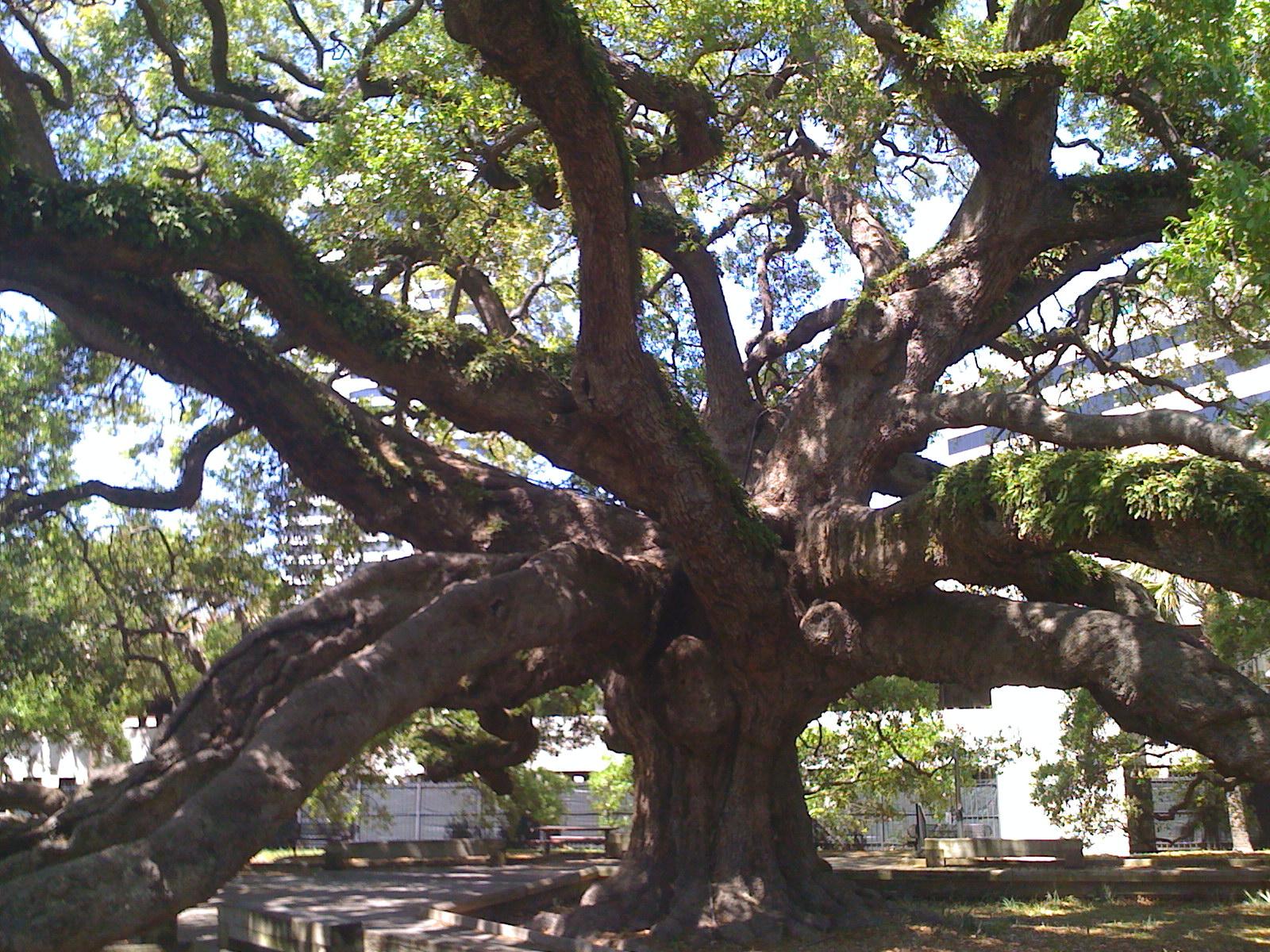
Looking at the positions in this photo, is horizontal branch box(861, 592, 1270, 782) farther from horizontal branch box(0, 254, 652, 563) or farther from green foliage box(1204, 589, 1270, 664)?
green foliage box(1204, 589, 1270, 664)

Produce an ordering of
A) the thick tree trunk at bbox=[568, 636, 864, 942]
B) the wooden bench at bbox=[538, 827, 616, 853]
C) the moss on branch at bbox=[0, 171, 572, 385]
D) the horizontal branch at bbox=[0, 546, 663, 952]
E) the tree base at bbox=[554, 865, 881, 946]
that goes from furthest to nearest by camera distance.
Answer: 1. the wooden bench at bbox=[538, 827, 616, 853]
2. the thick tree trunk at bbox=[568, 636, 864, 942]
3. the tree base at bbox=[554, 865, 881, 946]
4. the moss on branch at bbox=[0, 171, 572, 385]
5. the horizontal branch at bbox=[0, 546, 663, 952]

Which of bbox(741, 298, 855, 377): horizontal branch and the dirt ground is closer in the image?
the dirt ground

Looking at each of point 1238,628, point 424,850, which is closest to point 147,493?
point 424,850

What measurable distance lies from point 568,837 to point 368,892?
9434 millimetres

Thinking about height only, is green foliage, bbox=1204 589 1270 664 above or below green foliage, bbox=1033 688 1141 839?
above

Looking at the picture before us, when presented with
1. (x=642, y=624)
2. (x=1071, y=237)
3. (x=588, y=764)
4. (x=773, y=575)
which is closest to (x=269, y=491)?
(x=642, y=624)

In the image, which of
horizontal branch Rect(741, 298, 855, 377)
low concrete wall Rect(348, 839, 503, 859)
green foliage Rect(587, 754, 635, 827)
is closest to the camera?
horizontal branch Rect(741, 298, 855, 377)

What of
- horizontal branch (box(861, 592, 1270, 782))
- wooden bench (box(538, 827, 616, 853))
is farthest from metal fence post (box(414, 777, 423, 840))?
horizontal branch (box(861, 592, 1270, 782))

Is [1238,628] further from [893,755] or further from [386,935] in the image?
[386,935]

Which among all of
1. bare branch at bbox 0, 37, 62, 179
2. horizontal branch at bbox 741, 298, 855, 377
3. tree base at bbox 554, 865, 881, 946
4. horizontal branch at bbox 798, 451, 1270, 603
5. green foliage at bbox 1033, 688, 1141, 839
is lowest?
tree base at bbox 554, 865, 881, 946

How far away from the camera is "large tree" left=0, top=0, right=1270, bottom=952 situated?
25.7ft

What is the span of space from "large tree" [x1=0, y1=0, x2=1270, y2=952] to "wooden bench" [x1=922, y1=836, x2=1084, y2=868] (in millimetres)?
5870

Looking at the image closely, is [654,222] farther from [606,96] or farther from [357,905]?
[357,905]

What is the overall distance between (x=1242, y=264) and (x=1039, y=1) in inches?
181
